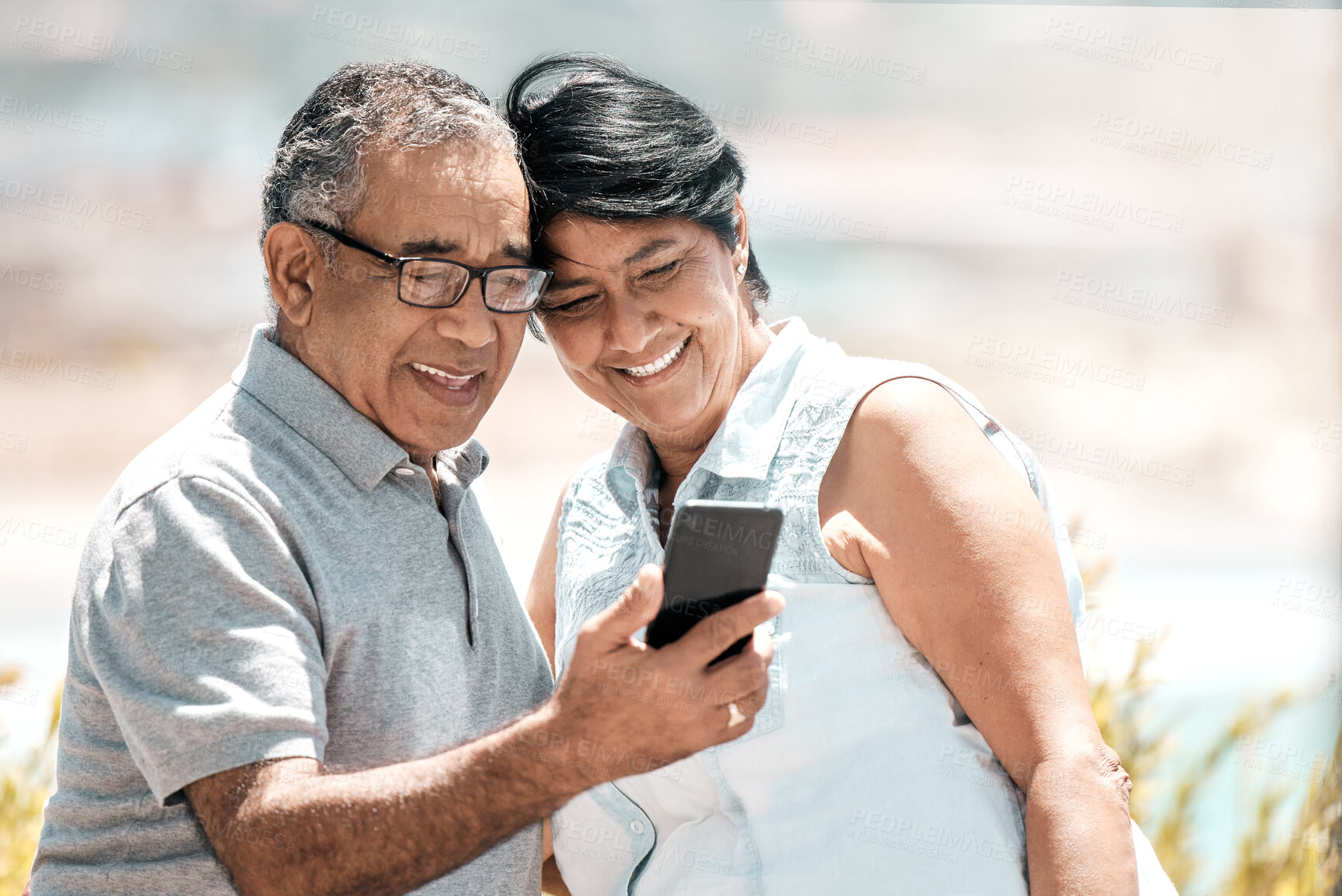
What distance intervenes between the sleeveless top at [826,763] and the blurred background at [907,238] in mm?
6022

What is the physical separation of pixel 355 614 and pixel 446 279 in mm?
635

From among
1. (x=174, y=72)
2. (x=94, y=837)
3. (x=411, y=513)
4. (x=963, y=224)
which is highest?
(x=411, y=513)

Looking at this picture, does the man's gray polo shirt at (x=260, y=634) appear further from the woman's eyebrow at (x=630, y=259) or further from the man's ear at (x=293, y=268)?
the woman's eyebrow at (x=630, y=259)

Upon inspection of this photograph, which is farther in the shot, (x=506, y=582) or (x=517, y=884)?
(x=506, y=582)

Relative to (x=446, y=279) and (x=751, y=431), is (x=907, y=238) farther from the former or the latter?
(x=446, y=279)

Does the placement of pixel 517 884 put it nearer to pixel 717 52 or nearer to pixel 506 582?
pixel 506 582

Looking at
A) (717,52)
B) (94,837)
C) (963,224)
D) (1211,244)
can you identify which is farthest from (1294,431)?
(94,837)

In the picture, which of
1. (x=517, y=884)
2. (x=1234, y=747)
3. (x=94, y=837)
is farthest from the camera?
(x=1234, y=747)

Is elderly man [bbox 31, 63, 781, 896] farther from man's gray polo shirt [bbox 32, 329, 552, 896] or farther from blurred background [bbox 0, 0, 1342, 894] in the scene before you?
blurred background [bbox 0, 0, 1342, 894]

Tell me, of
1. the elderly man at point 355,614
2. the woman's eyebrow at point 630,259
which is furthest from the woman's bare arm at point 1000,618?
the woman's eyebrow at point 630,259

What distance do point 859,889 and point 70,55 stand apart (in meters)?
15.0

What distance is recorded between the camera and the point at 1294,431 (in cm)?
1584

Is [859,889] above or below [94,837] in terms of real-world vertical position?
below

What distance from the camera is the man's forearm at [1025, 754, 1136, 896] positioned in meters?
1.97
